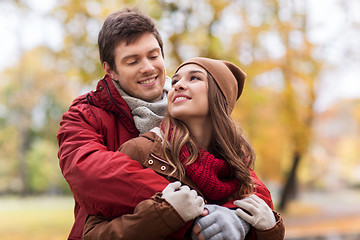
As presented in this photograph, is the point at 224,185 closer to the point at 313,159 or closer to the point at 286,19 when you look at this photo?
the point at 286,19

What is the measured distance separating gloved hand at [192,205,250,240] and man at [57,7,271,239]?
0.29m

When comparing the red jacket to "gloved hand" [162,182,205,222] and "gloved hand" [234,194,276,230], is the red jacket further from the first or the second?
"gloved hand" [234,194,276,230]

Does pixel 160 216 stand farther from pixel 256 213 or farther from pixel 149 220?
pixel 256 213

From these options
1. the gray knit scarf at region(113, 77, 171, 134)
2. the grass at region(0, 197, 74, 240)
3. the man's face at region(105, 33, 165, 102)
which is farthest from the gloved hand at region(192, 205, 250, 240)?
the grass at region(0, 197, 74, 240)

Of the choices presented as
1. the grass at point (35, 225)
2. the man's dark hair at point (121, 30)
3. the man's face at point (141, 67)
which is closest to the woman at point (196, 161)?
the man's face at point (141, 67)

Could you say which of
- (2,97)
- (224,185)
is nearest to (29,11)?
(224,185)

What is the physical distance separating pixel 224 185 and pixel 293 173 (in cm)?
1461

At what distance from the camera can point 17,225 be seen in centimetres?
1403

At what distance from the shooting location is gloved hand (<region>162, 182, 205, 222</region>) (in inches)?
79.2

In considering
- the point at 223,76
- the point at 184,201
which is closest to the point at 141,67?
the point at 223,76

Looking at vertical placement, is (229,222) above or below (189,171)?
below

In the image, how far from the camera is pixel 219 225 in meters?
2.06

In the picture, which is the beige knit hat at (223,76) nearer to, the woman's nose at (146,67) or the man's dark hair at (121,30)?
the woman's nose at (146,67)

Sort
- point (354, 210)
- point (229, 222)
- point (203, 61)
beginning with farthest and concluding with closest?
point (354, 210) < point (203, 61) < point (229, 222)
